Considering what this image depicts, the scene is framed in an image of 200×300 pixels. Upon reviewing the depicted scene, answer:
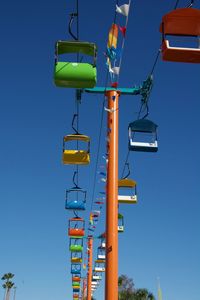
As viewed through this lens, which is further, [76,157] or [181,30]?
[76,157]

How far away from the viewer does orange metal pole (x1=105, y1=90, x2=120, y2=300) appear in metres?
10.4

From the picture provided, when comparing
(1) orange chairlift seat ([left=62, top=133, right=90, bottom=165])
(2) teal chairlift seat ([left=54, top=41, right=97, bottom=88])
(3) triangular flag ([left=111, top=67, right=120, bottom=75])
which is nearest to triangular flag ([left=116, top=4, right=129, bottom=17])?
(2) teal chairlift seat ([left=54, top=41, right=97, bottom=88])

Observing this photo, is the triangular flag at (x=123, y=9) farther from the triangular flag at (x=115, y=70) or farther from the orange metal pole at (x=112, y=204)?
the orange metal pole at (x=112, y=204)

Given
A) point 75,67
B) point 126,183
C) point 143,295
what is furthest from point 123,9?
point 143,295

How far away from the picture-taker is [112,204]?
10.9m

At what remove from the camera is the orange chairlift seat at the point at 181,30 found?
7121 mm

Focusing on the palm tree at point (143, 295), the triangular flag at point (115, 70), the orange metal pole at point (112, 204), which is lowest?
the orange metal pole at point (112, 204)

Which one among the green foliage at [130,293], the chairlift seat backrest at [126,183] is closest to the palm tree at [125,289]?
the green foliage at [130,293]

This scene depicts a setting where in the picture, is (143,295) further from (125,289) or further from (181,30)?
(181,30)

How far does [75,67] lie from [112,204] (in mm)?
3517

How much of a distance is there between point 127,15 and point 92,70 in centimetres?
130

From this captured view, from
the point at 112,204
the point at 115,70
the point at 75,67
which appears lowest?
the point at 112,204

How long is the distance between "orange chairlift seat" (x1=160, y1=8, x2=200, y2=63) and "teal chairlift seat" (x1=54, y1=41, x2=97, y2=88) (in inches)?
65.8

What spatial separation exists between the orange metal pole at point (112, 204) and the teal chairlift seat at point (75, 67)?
1.65m
